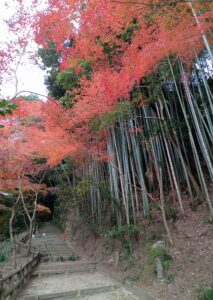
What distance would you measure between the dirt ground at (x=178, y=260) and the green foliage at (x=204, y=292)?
0.45 feet

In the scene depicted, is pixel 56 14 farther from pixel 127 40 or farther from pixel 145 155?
pixel 145 155

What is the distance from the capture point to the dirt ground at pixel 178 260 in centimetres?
416

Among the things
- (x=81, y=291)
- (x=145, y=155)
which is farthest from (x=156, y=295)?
(x=145, y=155)

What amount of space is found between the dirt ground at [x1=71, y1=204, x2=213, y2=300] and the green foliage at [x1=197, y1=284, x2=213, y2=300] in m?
0.14

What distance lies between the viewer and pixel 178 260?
492 cm

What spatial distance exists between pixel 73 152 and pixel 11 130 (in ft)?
8.89

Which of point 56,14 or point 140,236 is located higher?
point 56,14

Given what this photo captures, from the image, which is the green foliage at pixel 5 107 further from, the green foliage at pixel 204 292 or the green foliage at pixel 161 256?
the green foliage at pixel 161 256

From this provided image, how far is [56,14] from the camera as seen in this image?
667 cm

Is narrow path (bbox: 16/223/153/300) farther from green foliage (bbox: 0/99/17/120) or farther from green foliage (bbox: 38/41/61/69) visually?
green foliage (bbox: 38/41/61/69)

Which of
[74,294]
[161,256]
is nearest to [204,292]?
[161,256]

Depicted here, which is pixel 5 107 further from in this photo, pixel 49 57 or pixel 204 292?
pixel 49 57

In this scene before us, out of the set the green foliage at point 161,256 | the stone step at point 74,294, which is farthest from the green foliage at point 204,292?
the stone step at point 74,294

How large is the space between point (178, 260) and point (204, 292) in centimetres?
148
